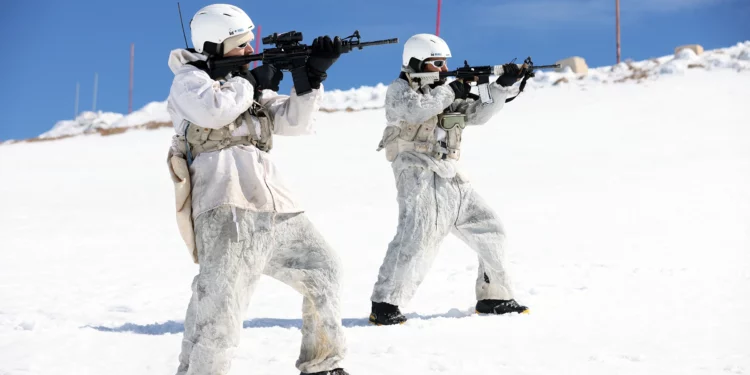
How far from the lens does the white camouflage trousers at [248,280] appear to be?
164 inches

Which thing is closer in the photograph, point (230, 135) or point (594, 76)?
point (230, 135)

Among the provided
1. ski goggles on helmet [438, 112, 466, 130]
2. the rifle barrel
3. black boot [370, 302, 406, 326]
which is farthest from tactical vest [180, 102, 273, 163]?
ski goggles on helmet [438, 112, 466, 130]

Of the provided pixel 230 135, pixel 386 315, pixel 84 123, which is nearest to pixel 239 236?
pixel 230 135

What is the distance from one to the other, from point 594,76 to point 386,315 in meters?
20.6

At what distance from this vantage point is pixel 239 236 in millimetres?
4227

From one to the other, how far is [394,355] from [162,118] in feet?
81.6

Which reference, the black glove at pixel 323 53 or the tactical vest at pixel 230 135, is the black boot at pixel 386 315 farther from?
the black glove at pixel 323 53

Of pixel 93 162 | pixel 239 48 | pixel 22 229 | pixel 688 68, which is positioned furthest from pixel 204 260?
pixel 688 68

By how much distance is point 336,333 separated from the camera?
14.7 feet

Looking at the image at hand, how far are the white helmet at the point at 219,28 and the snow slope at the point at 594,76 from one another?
860 inches

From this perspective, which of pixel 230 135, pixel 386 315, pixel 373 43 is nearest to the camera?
pixel 230 135

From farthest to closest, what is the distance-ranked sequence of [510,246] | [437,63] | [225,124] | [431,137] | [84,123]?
[84,123] < [510,246] < [437,63] < [431,137] < [225,124]

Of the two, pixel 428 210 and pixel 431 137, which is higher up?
pixel 431 137

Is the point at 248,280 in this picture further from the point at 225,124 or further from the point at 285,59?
the point at 285,59
